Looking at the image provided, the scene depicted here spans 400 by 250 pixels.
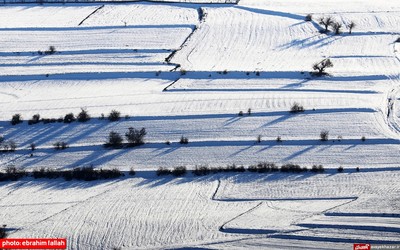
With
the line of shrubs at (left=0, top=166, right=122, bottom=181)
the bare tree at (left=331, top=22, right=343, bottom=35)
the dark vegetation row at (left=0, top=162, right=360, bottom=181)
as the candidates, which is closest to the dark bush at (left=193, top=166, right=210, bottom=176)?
the dark vegetation row at (left=0, top=162, right=360, bottom=181)

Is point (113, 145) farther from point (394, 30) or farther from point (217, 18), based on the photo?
point (394, 30)

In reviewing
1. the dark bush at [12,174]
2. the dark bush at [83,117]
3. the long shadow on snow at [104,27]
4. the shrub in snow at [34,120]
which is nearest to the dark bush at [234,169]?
the dark bush at [83,117]

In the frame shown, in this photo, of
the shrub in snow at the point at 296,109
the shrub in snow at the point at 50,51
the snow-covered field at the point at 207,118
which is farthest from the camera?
the shrub in snow at the point at 50,51

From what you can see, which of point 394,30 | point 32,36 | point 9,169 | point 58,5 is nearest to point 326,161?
point 9,169


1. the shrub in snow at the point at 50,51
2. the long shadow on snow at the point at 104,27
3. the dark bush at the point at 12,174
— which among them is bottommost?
the dark bush at the point at 12,174

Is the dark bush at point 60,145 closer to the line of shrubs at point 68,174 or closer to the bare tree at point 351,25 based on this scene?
the line of shrubs at point 68,174

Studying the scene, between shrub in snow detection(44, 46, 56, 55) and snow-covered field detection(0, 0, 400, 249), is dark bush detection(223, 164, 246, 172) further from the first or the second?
shrub in snow detection(44, 46, 56, 55)

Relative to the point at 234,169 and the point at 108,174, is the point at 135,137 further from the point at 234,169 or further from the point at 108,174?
the point at 234,169
